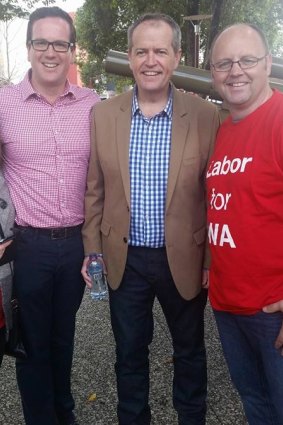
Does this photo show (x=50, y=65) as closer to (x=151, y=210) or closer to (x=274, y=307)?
(x=151, y=210)

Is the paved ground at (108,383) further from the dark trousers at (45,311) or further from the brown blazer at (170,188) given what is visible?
the brown blazer at (170,188)

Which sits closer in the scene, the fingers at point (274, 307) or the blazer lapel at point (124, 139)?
the fingers at point (274, 307)

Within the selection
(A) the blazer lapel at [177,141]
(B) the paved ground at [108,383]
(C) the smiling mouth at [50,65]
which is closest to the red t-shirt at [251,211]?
(A) the blazer lapel at [177,141]

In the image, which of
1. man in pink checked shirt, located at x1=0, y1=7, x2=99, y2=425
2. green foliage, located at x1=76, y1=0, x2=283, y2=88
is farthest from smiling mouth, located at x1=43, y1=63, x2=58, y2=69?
green foliage, located at x1=76, y1=0, x2=283, y2=88

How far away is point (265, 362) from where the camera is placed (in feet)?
6.55

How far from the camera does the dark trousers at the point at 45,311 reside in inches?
97.6

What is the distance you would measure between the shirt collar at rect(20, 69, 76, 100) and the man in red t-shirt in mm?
845

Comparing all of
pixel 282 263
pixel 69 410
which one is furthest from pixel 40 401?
pixel 282 263

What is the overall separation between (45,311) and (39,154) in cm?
83

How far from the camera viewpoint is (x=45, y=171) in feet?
8.05

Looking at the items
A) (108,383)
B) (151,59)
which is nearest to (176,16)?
(151,59)

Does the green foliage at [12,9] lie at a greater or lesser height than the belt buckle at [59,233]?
greater

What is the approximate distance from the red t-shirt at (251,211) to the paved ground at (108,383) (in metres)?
1.24

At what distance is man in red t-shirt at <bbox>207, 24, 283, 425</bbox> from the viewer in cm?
187
